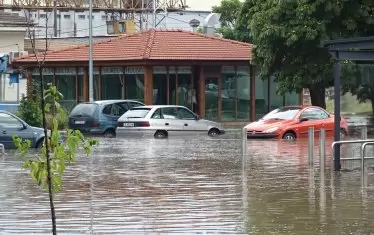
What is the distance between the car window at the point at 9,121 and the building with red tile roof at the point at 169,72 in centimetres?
1858

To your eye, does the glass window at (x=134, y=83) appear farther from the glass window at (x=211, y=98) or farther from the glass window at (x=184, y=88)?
the glass window at (x=211, y=98)

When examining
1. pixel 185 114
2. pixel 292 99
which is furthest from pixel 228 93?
pixel 185 114

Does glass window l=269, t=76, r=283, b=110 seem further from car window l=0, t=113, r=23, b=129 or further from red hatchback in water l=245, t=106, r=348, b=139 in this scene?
car window l=0, t=113, r=23, b=129

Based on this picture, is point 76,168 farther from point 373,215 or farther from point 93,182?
point 373,215

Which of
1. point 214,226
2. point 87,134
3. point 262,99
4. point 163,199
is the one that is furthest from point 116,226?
point 262,99

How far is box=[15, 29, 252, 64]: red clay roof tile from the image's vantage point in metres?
49.3

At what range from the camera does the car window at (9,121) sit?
99.1ft

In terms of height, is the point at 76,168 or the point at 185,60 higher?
the point at 185,60

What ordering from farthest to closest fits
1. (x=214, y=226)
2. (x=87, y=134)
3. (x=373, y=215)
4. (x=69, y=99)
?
(x=69, y=99), (x=87, y=134), (x=373, y=215), (x=214, y=226)

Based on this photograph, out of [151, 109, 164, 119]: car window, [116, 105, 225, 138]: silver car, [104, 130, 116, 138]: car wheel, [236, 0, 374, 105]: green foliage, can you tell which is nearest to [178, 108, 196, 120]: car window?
[116, 105, 225, 138]: silver car

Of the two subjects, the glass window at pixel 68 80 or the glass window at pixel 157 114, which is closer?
the glass window at pixel 157 114

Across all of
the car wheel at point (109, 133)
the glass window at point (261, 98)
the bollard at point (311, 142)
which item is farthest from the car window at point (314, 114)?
the glass window at point (261, 98)

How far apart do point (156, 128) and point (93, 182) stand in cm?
1850

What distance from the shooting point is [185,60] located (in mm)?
49250
